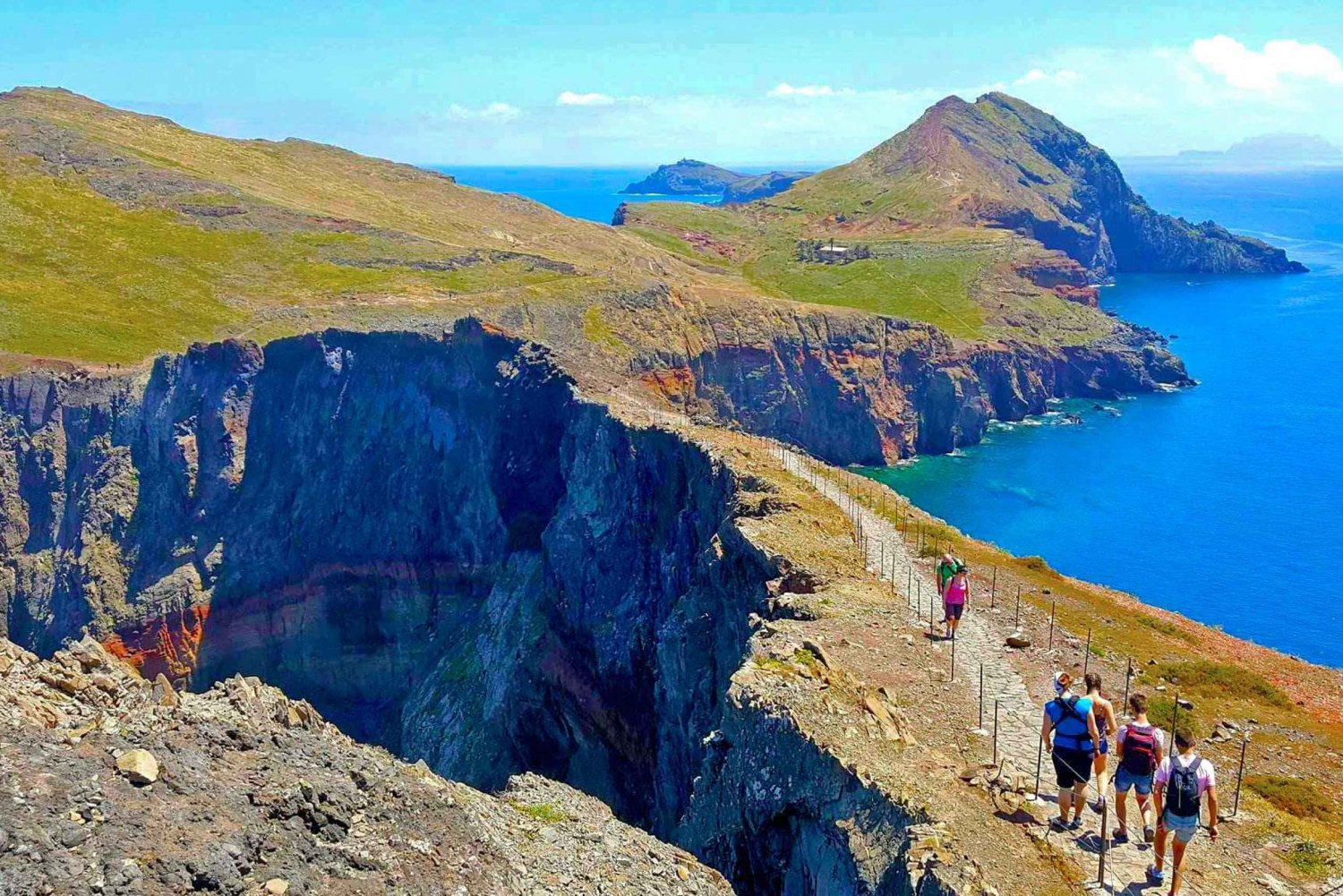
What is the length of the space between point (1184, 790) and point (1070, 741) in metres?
2.50

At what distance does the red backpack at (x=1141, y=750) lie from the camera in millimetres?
18203

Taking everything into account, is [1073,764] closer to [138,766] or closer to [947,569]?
[947,569]

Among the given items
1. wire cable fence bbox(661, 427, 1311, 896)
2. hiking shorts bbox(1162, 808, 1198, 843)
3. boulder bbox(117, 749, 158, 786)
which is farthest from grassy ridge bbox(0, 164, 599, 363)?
hiking shorts bbox(1162, 808, 1198, 843)

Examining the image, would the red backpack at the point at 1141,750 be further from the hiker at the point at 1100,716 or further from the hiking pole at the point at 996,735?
the hiking pole at the point at 996,735

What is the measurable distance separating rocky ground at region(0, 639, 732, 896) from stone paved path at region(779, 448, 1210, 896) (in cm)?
782

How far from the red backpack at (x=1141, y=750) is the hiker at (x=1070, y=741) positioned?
86 centimetres

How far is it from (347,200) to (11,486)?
210 feet

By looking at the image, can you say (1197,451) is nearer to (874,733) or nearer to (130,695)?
(874,733)

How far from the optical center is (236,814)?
690 inches

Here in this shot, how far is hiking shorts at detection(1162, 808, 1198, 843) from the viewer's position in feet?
56.5

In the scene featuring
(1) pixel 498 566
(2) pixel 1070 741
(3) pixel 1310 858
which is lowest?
(1) pixel 498 566

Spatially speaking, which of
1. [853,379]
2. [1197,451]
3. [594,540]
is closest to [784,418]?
[853,379]

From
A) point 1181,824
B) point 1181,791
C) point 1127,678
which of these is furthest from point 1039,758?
point 1127,678

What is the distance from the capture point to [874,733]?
2400 cm
